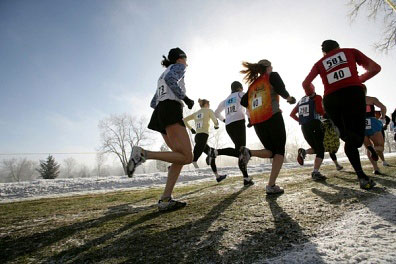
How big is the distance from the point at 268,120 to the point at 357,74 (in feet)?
4.10

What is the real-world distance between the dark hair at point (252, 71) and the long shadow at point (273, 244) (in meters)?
2.59

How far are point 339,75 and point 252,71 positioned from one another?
4.10 ft

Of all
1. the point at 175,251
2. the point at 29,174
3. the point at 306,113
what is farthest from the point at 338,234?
the point at 29,174

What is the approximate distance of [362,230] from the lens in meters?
1.44

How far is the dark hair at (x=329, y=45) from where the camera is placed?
131 inches

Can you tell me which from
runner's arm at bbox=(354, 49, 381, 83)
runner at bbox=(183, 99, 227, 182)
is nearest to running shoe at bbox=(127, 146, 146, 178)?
runner's arm at bbox=(354, 49, 381, 83)

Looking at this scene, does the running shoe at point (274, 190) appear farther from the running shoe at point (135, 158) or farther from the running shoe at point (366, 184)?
the running shoe at point (135, 158)

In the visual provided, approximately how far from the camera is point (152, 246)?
5.25 feet

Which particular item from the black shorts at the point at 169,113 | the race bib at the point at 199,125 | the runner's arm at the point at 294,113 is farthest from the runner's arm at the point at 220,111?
the black shorts at the point at 169,113

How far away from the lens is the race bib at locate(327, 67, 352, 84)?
10.1 ft

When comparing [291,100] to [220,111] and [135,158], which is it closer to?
[135,158]

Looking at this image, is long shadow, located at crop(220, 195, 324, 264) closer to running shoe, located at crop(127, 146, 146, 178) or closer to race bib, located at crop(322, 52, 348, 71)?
running shoe, located at crop(127, 146, 146, 178)

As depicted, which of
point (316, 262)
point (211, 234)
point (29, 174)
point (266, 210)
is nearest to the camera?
point (316, 262)

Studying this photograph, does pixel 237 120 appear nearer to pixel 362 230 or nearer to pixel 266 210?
pixel 266 210
